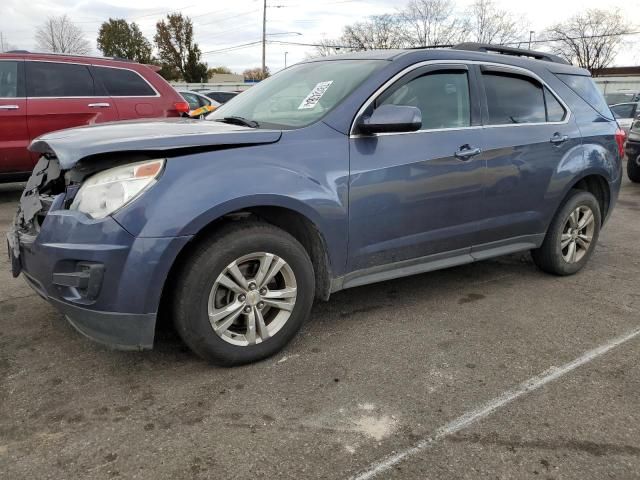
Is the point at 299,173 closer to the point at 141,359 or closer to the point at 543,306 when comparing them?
the point at 141,359

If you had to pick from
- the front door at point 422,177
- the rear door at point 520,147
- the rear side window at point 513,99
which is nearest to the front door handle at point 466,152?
the front door at point 422,177

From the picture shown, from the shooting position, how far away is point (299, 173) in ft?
9.61

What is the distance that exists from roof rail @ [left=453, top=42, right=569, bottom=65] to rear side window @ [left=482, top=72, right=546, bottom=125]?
305 mm

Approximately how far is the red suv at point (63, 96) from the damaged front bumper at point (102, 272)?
439cm

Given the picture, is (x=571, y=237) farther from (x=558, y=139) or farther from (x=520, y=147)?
(x=520, y=147)

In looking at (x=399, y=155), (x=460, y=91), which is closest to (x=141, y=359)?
(x=399, y=155)

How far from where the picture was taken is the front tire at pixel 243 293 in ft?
8.73

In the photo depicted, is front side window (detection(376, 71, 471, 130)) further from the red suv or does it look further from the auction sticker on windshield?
the red suv

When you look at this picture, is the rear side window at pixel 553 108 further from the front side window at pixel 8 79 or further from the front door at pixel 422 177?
the front side window at pixel 8 79

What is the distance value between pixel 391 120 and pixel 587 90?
2.47 meters

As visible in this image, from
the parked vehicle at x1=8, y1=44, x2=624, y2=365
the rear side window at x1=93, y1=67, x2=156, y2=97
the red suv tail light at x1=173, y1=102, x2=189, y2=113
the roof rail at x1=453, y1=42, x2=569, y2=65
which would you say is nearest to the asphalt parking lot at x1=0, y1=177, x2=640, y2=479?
the parked vehicle at x1=8, y1=44, x2=624, y2=365

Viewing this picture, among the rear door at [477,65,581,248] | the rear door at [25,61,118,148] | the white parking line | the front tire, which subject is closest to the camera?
the white parking line

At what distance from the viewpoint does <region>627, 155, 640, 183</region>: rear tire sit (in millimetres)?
9766

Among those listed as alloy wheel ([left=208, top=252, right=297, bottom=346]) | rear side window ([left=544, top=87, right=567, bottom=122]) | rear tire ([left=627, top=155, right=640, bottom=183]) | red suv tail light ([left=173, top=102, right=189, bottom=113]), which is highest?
red suv tail light ([left=173, top=102, right=189, bottom=113])
